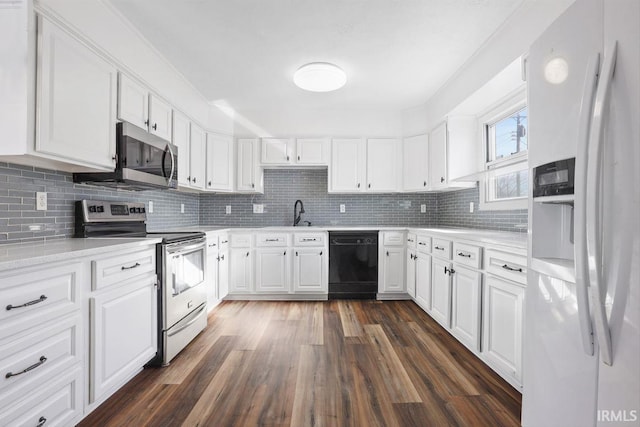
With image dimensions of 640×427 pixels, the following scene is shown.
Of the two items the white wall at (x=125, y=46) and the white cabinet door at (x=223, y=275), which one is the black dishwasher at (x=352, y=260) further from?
the white wall at (x=125, y=46)

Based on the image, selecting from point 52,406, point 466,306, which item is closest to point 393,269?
point 466,306

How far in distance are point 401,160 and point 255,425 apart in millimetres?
3325

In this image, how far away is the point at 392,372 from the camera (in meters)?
1.94

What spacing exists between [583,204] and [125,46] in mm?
2804

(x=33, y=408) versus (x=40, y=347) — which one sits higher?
(x=40, y=347)

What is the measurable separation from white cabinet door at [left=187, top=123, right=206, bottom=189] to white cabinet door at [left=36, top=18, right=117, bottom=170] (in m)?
1.23

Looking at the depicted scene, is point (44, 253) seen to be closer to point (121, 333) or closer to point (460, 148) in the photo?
point (121, 333)

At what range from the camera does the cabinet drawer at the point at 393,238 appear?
359 centimetres

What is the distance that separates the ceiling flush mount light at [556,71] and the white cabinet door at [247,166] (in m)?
3.22

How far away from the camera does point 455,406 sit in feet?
5.28

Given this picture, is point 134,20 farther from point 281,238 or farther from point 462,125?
point 462,125

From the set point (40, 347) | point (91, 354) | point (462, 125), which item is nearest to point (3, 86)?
point (40, 347)

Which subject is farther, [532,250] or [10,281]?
[532,250]

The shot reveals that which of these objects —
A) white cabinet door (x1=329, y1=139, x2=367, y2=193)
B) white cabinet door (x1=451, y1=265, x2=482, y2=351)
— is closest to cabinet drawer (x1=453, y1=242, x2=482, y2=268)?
white cabinet door (x1=451, y1=265, x2=482, y2=351)
